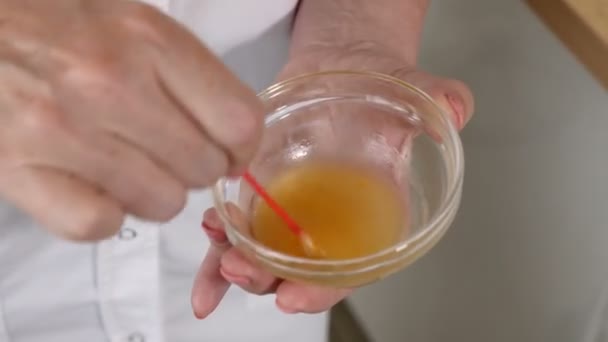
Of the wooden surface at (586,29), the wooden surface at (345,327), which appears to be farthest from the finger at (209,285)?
the wooden surface at (345,327)

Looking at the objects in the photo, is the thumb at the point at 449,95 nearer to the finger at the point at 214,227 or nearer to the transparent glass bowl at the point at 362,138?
the transparent glass bowl at the point at 362,138

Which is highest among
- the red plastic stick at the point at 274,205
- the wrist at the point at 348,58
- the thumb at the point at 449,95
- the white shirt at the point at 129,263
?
the thumb at the point at 449,95

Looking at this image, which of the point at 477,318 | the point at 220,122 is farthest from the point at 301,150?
the point at 477,318

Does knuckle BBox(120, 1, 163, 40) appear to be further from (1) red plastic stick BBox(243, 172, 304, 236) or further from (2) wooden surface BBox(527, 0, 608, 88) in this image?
(2) wooden surface BBox(527, 0, 608, 88)

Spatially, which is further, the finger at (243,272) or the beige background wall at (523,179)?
the beige background wall at (523,179)

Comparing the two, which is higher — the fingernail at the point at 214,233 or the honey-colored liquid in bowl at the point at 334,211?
the honey-colored liquid in bowl at the point at 334,211

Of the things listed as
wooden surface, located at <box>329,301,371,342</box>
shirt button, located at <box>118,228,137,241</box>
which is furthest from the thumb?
wooden surface, located at <box>329,301,371,342</box>

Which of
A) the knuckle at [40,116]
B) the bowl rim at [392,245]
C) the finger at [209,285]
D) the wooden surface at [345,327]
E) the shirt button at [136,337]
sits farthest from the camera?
the wooden surface at [345,327]

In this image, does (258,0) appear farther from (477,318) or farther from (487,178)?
(477,318)
